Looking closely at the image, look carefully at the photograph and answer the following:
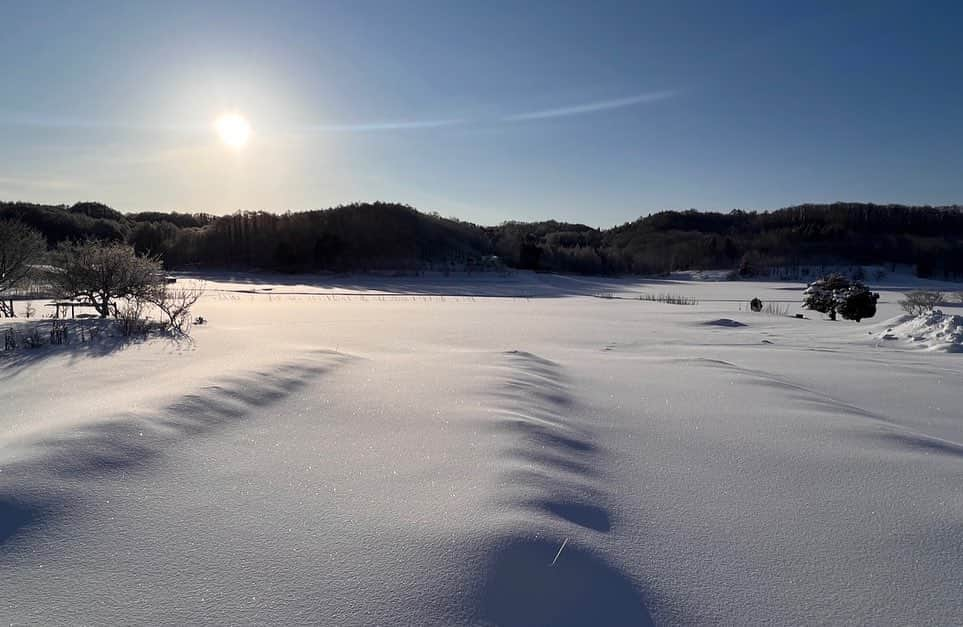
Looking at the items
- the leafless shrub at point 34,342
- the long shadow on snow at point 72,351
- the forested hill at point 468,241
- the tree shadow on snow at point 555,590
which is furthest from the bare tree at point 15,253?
the forested hill at point 468,241

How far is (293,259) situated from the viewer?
6188cm

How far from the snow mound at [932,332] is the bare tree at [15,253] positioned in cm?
2227

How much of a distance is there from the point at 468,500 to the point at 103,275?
1406 cm

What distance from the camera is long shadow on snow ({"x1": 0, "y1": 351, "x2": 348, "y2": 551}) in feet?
8.41

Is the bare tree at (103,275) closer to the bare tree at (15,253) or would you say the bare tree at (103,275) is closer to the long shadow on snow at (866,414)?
the bare tree at (15,253)

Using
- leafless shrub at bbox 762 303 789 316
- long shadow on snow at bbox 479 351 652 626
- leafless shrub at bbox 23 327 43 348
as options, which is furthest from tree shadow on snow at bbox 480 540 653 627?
leafless shrub at bbox 762 303 789 316

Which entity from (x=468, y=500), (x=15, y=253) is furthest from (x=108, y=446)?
(x=15, y=253)

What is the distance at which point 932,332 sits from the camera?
1155 cm

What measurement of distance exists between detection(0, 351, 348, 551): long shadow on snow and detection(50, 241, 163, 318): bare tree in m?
10.2

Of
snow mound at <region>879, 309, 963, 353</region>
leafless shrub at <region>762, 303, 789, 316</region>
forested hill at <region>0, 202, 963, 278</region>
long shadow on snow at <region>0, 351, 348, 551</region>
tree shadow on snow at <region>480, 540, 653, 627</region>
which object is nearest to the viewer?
tree shadow on snow at <region>480, 540, 653, 627</region>

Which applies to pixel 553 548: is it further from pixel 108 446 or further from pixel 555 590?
pixel 108 446

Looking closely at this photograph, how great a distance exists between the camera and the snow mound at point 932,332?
34.9 ft

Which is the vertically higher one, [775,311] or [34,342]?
[34,342]

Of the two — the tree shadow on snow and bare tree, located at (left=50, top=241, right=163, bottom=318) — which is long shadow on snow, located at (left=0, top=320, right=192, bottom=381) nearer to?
bare tree, located at (left=50, top=241, right=163, bottom=318)
